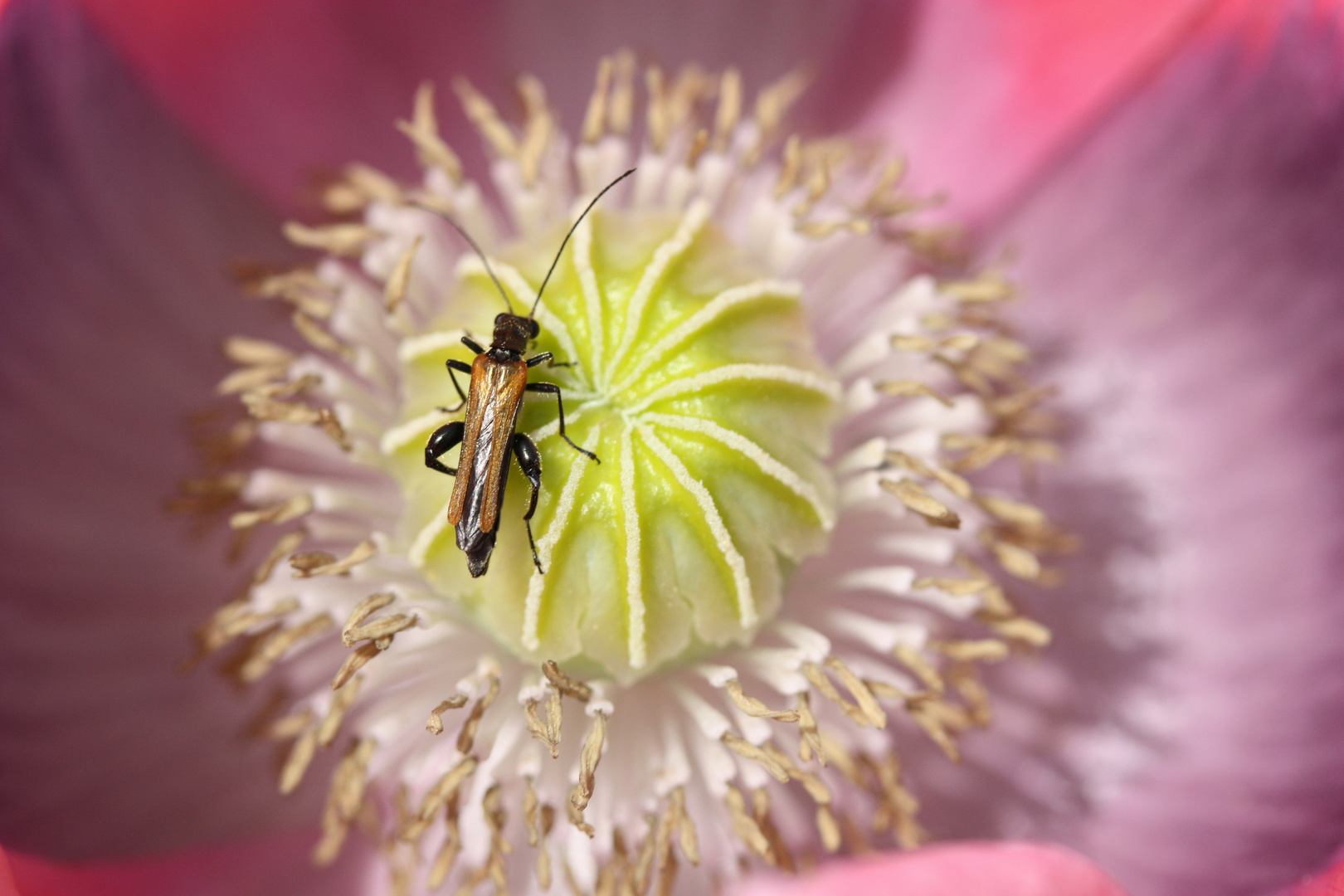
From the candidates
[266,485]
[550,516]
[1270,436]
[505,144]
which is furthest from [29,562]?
[1270,436]

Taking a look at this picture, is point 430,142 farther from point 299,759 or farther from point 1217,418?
point 1217,418

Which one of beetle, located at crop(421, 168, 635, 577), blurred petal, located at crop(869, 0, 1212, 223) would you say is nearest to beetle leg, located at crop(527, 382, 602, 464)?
beetle, located at crop(421, 168, 635, 577)

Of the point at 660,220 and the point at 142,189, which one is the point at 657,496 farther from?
the point at 142,189

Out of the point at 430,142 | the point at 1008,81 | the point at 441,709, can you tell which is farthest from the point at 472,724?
the point at 1008,81

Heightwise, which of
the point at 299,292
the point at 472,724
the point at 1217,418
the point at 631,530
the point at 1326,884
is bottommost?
the point at 1326,884

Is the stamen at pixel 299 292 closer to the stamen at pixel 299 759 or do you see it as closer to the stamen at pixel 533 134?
the stamen at pixel 533 134

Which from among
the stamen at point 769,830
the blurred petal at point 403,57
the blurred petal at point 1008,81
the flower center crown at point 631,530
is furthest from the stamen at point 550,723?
the blurred petal at point 1008,81

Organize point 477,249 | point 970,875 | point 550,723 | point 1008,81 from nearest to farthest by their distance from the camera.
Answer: point 970,875
point 550,723
point 477,249
point 1008,81
